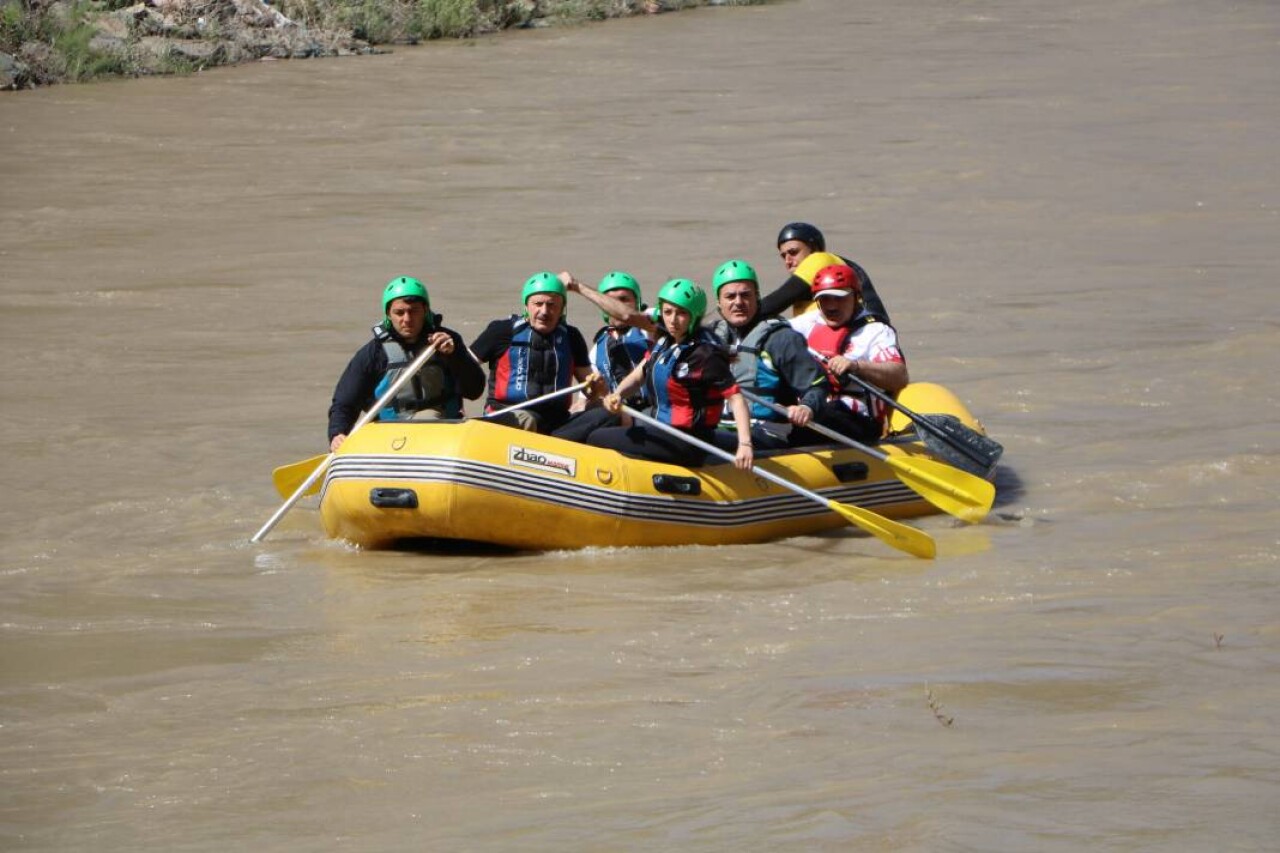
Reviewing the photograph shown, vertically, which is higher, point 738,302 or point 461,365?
point 738,302

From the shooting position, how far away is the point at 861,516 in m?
7.98

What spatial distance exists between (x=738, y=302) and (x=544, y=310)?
81 centimetres

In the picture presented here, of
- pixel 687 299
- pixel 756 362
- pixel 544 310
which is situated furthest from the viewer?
pixel 756 362

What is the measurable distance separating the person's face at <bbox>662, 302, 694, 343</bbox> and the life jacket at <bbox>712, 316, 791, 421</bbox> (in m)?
0.50

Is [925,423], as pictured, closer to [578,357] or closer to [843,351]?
[843,351]

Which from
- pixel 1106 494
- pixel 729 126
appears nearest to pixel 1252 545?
pixel 1106 494

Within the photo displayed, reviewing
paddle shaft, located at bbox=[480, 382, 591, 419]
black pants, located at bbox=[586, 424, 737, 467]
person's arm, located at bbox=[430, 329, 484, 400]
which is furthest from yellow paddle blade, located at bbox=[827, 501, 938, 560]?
person's arm, located at bbox=[430, 329, 484, 400]

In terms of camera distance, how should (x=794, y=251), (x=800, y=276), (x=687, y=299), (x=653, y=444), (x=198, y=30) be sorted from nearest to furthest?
(x=687, y=299) → (x=653, y=444) → (x=800, y=276) → (x=794, y=251) → (x=198, y=30)

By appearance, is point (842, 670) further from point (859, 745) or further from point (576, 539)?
point (576, 539)

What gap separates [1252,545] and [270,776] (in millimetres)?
4205

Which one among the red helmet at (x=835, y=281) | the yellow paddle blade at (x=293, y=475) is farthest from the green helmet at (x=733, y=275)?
the yellow paddle blade at (x=293, y=475)

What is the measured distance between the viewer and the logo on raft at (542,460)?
7.68 meters

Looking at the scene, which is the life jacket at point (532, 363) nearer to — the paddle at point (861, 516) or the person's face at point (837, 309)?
the paddle at point (861, 516)

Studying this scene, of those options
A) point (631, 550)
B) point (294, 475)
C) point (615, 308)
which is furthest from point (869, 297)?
point (294, 475)
